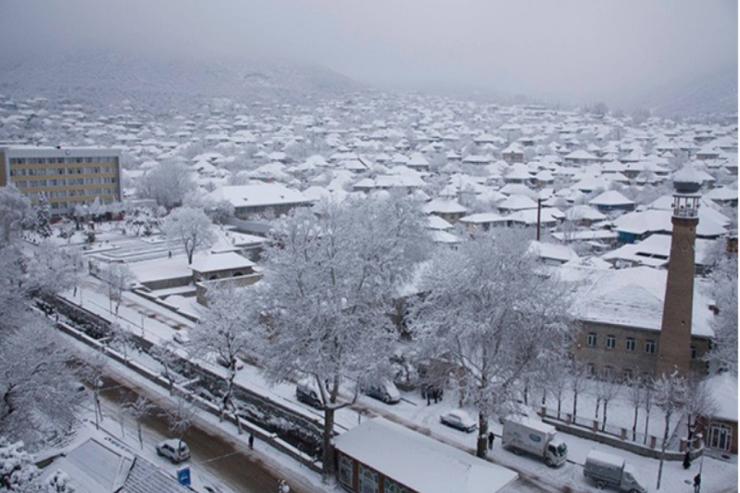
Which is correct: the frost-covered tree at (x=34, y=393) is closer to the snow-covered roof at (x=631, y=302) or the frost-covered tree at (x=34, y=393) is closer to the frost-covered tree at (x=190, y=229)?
the snow-covered roof at (x=631, y=302)

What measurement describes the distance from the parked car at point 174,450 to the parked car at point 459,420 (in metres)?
5.46

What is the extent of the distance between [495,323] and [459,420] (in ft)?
9.25

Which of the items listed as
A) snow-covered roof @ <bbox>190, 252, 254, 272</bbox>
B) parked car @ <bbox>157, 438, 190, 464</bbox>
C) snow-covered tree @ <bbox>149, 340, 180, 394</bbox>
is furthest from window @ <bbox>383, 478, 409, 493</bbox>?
snow-covered roof @ <bbox>190, 252, 254, 272</bbox>

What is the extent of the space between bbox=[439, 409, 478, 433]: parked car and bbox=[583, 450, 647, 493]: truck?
272cm

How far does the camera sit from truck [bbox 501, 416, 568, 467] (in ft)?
41.0

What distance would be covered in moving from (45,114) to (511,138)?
69.5 m

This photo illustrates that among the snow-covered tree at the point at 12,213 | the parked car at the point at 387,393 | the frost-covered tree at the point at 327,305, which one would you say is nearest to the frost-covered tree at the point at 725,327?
the parked car at the point at 387,393

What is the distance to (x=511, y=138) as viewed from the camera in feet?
297

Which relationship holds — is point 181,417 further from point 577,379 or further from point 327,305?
point 577,379

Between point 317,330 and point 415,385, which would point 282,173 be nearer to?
point 415,385

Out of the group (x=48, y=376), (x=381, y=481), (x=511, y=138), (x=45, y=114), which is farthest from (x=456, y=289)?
(x=45, y=114)

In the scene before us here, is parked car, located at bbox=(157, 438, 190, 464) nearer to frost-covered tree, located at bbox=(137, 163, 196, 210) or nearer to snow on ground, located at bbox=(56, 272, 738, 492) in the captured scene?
snow on ground, located at bbox=(56, 272, 738, 492)

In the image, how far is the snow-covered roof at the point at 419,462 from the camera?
10195 millimetres

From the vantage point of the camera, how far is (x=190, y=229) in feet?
92.7
